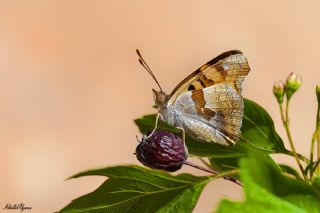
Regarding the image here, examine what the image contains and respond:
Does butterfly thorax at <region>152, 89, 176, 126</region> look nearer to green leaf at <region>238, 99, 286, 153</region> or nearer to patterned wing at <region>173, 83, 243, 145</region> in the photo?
patterned wing at <region>173, 83, 243, 145</region>

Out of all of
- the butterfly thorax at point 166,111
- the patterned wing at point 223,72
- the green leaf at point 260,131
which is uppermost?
the patterned wing at point 223,72

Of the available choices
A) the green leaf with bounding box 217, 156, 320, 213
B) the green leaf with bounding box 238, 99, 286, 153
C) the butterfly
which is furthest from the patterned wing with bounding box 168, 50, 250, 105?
the green leaf with bounding box 217, 156, 320, 213

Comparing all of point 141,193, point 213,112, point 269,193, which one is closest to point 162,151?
point 141,193

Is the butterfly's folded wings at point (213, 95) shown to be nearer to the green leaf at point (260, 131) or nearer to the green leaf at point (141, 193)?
the green leaf at point (260, 131)

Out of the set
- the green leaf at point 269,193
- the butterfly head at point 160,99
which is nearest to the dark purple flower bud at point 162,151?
the butterfly head at point 160,99

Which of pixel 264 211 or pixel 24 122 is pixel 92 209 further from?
pixel 24 122

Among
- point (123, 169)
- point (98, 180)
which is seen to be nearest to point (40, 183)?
point (98, 180)

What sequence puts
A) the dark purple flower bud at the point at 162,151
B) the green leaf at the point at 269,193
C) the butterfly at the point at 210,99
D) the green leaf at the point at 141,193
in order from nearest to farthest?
the green leaf at the point at 269,193 < the green leaf at the point at 141,193 < the dark purple flower bud at the point at 162,151 < the butterfly at the point at 210,99
